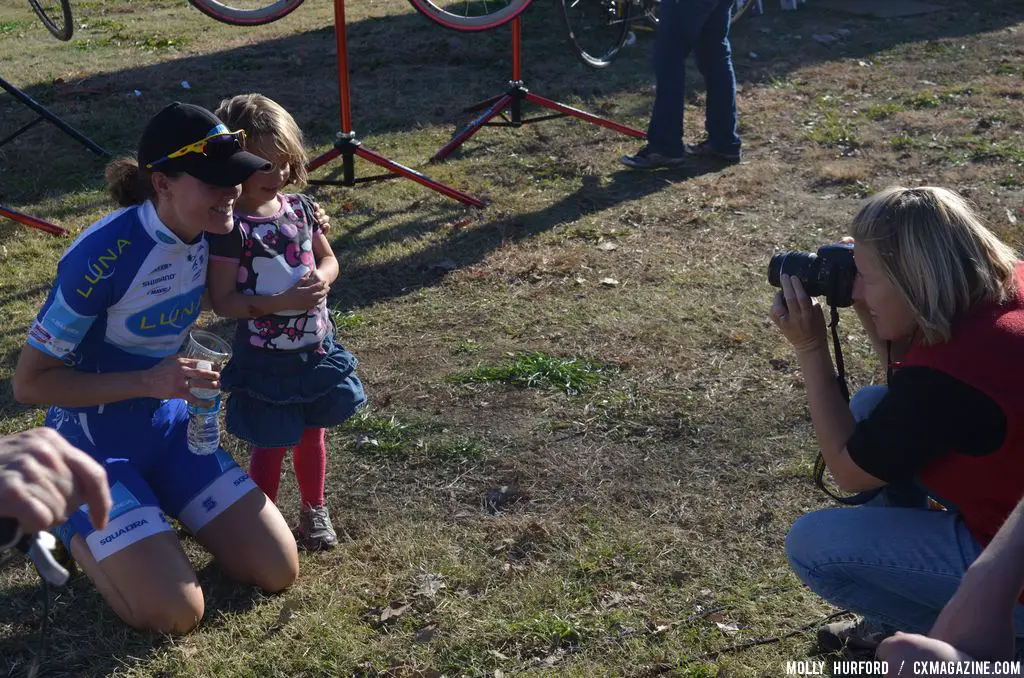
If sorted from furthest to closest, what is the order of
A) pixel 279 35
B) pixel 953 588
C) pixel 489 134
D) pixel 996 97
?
pixel 279 35
pixel 996 97
pixel 489 134
pixel 953 588

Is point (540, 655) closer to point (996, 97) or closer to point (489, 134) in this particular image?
point (489, 134)

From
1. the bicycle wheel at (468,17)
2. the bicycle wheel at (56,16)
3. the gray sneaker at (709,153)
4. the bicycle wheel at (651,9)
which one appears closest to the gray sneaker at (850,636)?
the bicycle wheel at (468,17)

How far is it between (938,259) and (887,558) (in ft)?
2.37

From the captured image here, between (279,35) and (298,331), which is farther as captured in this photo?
(279,35)

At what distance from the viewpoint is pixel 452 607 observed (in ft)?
10.2

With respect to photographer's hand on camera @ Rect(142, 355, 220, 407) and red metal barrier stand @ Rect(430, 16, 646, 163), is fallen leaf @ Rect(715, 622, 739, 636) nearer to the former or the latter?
photographer's hand on camera @ Rect(142, 355, 220, 407)

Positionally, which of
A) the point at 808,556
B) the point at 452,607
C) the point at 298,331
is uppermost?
A: the point at 298,331

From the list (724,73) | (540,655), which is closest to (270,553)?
(540,655)

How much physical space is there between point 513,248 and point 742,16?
5622 mm

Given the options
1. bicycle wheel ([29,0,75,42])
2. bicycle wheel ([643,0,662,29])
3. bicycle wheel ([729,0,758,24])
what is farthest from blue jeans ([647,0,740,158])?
bicycle wheel ([29,0,75,42])

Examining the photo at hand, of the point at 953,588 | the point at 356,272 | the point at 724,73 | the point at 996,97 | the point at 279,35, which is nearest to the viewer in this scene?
the point at 953,588

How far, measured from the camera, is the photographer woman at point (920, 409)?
2250 mm

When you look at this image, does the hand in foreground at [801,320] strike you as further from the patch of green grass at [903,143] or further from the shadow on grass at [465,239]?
the patch of green grass at [903,143]

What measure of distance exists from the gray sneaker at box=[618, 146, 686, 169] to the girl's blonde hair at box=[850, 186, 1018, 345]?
438cm
